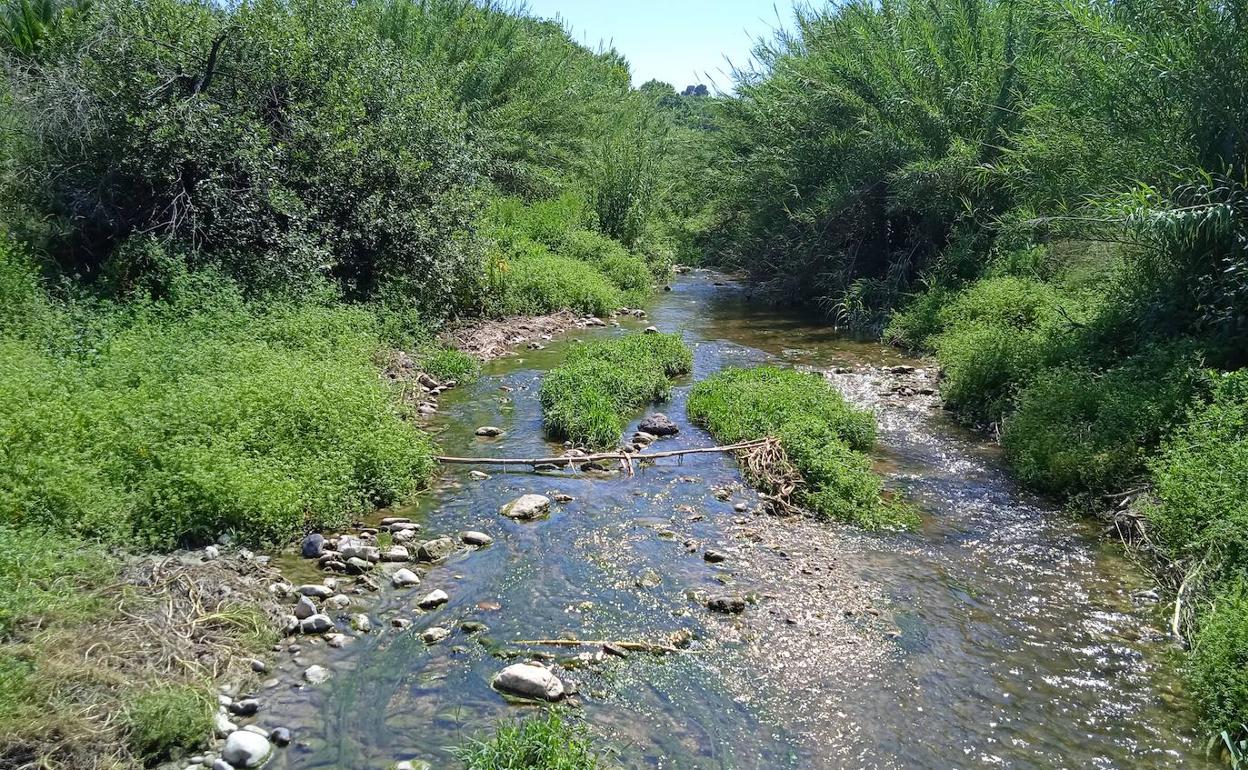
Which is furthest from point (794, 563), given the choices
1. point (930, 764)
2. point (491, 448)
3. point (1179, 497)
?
point (491, 448)

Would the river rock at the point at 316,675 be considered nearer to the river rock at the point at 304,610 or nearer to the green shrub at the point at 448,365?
the river rock at the point at 304,610

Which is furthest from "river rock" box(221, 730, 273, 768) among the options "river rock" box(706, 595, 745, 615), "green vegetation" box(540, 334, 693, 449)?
"green vegetation" box(540, 334, 693, 449)

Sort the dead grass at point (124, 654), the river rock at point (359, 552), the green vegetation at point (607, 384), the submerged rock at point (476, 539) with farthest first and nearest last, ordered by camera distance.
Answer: the green vegetation at point (607, 384) < the submerged rock at point (476, 539) < the river rock at point (359, 552) < the dead grass at point (124, 654)

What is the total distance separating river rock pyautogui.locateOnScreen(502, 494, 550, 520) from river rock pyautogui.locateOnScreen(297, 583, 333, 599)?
84.7 inches

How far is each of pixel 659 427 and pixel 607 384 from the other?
1291 mm

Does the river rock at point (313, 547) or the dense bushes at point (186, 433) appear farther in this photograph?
the river rock at point (313, 547)

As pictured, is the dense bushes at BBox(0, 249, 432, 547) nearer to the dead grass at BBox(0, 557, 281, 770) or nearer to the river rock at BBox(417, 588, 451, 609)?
the dead grass at BBox(0, 557, 281, 770)

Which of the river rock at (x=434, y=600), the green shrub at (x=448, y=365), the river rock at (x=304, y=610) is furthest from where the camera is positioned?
the green shrub at (x=448, y=365)

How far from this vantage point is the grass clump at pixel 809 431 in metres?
9.03

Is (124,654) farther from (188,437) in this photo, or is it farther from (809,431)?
(809,431)

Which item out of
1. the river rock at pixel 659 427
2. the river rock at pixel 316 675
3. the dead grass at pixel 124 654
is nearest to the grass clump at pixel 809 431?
the river rock at pixel 659 427

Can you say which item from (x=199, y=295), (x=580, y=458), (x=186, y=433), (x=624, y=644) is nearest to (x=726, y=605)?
(x=624, y=644)

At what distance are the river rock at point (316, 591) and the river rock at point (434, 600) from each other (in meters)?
0.71

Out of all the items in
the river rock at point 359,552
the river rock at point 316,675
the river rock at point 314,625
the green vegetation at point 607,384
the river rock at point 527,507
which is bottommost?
the river rock at point 316,675
